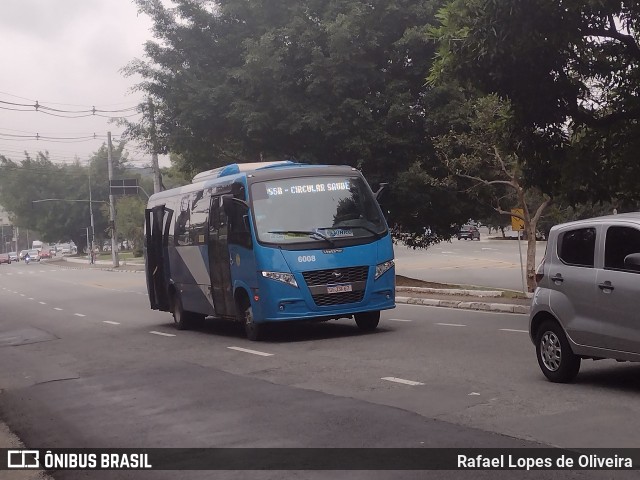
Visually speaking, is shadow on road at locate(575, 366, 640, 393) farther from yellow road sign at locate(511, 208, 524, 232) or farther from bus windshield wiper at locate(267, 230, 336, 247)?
yellow road sign at locate(511, 208, 524, 232)

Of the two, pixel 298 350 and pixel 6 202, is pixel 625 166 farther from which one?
pixel 6 202

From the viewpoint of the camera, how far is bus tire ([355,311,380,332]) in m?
16.5

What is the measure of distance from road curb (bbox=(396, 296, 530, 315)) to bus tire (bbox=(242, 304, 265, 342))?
230 inches

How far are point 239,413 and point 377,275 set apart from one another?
22.3 ft

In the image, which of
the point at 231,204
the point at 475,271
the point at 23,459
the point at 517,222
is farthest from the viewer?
the point at 475,271

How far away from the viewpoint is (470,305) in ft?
67.7

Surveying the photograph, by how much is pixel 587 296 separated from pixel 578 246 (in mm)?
605

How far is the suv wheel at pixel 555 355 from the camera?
9.67 m

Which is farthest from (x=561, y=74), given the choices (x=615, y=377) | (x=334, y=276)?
(x=615, y=377)

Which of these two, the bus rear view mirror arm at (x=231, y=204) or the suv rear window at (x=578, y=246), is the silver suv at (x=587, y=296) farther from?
the bus rear view mirror arm at (x=231, y=204)

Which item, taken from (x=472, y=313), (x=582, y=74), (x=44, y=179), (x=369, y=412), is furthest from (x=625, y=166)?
(x=44, y=179)

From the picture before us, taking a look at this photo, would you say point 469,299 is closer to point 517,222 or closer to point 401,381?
point 517,222

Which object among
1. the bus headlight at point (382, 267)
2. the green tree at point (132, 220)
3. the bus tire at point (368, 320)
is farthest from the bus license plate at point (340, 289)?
the green tree at point (132, 220)

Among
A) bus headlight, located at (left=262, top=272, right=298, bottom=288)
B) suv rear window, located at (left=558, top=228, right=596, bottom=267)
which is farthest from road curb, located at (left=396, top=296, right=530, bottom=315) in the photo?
suv rear window, located at (left=558, top=228, right=596, bottom=267)
